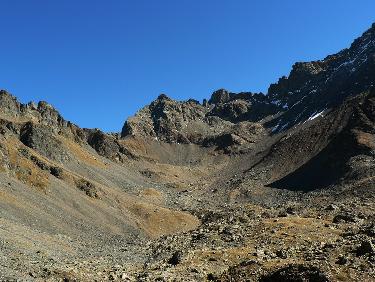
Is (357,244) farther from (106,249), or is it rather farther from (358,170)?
(358,170)

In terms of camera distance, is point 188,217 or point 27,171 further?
point 188,217

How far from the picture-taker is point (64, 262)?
161 ft

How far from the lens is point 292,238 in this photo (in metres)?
60.6

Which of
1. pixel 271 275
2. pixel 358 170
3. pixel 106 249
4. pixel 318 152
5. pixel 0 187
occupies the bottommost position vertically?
pixel 271 275

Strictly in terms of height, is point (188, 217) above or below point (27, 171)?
below

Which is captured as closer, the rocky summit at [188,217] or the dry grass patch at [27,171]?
the rocky summit at [188,217]

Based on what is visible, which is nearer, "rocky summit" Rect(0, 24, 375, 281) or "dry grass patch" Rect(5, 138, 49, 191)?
"rocky summit" Rect(0, 24, 375, 281)

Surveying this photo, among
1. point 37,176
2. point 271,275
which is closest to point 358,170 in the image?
point 37,176

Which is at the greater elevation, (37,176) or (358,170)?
(358,170)

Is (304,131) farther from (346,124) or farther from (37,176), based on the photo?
(37,176)

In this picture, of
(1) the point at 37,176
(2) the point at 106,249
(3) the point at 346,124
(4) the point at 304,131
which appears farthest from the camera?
(4) the point at 304,131

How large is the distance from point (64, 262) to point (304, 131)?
526 ft

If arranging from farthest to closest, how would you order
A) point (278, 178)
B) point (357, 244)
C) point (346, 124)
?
point (346, 124) < point (278, 178) < point (357, 244)

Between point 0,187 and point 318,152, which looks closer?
point 0,187
